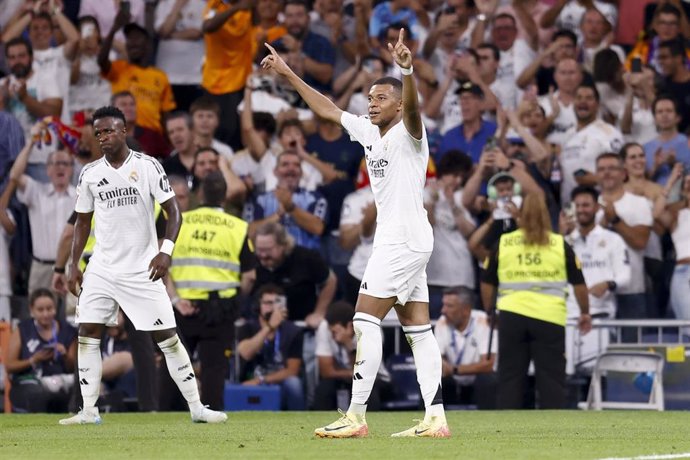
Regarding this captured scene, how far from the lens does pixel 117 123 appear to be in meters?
11.9

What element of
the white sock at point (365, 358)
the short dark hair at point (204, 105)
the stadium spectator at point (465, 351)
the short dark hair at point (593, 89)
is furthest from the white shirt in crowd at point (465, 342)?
the white sock at point (365, 358)

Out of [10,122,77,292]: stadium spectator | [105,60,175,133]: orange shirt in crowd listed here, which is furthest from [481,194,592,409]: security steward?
[105,60,175,133]: orange shirt in crowd

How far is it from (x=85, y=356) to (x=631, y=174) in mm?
8136

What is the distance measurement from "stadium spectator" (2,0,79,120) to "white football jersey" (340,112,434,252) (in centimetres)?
948

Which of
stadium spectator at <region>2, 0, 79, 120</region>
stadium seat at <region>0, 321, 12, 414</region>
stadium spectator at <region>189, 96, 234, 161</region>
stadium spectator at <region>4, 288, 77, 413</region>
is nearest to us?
stadium spectator at <region>4, 288, 77, 413</region>

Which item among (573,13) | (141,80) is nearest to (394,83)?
(141,80)

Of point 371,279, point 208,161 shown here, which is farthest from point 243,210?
point 371,279

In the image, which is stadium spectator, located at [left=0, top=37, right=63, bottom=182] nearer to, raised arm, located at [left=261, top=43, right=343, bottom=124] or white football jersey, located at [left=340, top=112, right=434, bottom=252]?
raised arm, located at [left=261, top=43, right=343, bottom=124]

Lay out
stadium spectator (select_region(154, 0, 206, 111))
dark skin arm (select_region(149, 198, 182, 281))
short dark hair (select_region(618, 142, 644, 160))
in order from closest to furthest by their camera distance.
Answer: dark skin arm (select_region(149, 198, 182, 281)) < short dark hair (select_region(618, 142, 644, 160)) < stadium spectator (select_region(154, 0, 206, 111))

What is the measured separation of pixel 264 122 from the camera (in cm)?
1834

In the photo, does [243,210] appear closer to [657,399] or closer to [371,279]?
[657,399]

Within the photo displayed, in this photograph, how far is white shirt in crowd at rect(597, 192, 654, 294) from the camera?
17.1m

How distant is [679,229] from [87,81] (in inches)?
307

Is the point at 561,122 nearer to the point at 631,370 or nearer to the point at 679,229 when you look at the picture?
the point at 679,229
